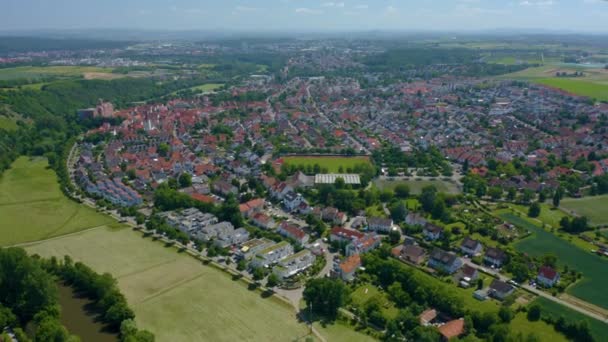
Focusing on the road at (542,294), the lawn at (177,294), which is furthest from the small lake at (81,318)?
the road at (542,294)

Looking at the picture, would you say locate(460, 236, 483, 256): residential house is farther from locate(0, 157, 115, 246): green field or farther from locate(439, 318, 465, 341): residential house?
locate(0, 157, 115, 246): green field

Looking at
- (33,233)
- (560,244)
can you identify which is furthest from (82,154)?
(560,244)

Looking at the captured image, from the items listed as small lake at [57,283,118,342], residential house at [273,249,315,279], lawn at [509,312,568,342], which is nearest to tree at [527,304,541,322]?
lawn at [509,312,568,342]

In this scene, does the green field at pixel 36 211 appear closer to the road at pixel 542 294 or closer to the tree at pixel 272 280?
the tree at pixel 272 280

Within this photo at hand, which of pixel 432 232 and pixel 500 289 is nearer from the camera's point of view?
pixel 500 289

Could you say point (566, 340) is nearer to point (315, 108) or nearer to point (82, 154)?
point (82, 154)

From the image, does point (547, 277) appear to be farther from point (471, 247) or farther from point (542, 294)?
point (471, 247)

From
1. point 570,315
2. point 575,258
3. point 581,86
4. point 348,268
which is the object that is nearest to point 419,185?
point 575,258
